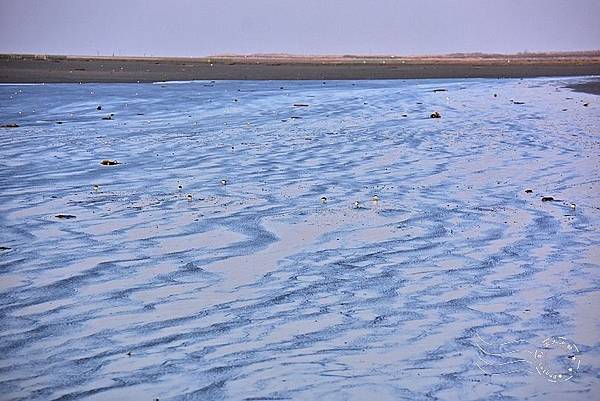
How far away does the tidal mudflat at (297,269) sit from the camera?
19.9 feet

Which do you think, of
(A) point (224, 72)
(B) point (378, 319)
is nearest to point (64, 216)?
(B) point (378, 319)

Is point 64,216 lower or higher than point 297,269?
higher

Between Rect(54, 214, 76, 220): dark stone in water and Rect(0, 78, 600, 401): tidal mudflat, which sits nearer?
Rect(0, 78, 600, 401): tidal mudflat

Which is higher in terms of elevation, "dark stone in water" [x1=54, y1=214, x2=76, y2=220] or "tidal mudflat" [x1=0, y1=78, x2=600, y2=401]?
"dark stone in water" [x1=54, y1=214, x2=76, y2=220]

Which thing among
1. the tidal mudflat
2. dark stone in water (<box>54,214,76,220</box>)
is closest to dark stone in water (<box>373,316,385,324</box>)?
the tidal mudflat

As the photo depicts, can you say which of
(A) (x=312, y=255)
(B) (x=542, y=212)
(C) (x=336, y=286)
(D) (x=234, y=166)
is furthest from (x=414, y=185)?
(C) (x=336, y=286)

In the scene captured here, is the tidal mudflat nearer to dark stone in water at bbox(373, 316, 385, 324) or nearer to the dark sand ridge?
dark stone in water at bbox(373, 316, 385, 324)

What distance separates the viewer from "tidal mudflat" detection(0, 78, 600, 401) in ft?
19.9

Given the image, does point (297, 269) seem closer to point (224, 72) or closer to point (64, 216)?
point (64, 216)

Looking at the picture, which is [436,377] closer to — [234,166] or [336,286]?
[336,286]

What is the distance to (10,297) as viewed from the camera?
7672 millimetres

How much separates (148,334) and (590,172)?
34.2 ft

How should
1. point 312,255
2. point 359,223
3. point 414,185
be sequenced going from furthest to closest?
point 414,185 < point 359,223 < point 312,255

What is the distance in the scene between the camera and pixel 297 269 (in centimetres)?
870
